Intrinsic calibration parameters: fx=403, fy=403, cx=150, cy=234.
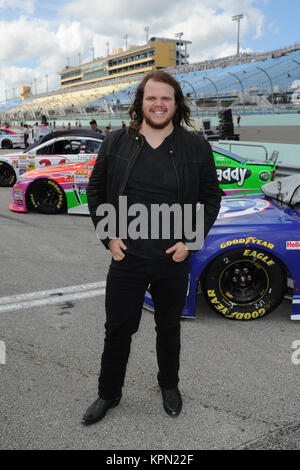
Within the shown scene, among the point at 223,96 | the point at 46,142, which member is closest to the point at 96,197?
the point at 46,142

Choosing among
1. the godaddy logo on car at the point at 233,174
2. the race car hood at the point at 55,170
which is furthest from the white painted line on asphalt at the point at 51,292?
the godaddy logo on car at the point at 233,174

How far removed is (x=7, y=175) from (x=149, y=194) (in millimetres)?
9818

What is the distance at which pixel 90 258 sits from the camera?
510cm

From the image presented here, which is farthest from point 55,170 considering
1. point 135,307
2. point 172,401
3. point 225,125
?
point 225,125

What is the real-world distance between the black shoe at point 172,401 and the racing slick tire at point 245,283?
1.07m

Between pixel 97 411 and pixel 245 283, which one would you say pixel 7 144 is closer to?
pixel 245 283

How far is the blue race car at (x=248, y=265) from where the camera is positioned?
3.20 meters

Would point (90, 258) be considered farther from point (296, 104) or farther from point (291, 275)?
point (296, 104)

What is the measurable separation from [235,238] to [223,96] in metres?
51.9

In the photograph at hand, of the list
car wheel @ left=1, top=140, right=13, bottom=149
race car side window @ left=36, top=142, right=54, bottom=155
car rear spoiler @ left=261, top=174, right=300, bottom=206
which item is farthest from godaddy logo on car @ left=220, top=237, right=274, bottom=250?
car wheel @ left=1, top=140, right=13, bottom=149

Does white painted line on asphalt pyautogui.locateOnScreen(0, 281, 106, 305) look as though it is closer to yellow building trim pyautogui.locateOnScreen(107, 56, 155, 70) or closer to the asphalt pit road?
the asphalt pit road

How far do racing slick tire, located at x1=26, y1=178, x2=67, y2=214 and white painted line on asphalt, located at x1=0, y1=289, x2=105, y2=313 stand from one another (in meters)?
3.78

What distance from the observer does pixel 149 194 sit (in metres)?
2.05
